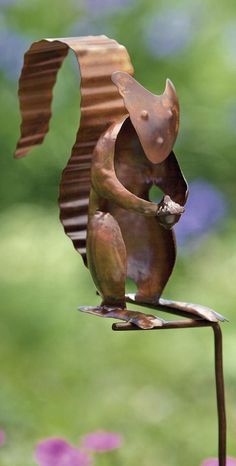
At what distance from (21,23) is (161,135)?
3.88ft

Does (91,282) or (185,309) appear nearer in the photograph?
(185,309)

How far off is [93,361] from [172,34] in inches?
28.8

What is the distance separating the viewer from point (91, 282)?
1540mm

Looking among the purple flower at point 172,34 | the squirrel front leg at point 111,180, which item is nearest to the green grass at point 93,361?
the purple flower at point 172,34

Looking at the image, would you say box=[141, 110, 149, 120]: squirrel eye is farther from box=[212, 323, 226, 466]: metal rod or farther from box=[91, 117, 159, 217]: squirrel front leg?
box=[212, 323, 226, 466]: metal rod

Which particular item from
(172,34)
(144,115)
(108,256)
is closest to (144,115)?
(144,115)

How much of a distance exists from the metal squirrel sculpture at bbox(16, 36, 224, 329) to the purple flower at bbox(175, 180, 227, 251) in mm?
906

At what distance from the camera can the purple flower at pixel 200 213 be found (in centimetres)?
167

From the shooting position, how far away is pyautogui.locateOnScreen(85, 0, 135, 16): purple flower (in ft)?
5.89

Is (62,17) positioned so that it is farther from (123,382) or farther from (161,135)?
(161,135)

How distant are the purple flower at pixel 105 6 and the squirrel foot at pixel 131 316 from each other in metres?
1.18

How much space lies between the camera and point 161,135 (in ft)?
2.29

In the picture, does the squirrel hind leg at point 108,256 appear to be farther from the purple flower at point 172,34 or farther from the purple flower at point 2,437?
the purple flower at point 172,34

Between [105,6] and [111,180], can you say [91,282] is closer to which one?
[105,6]
